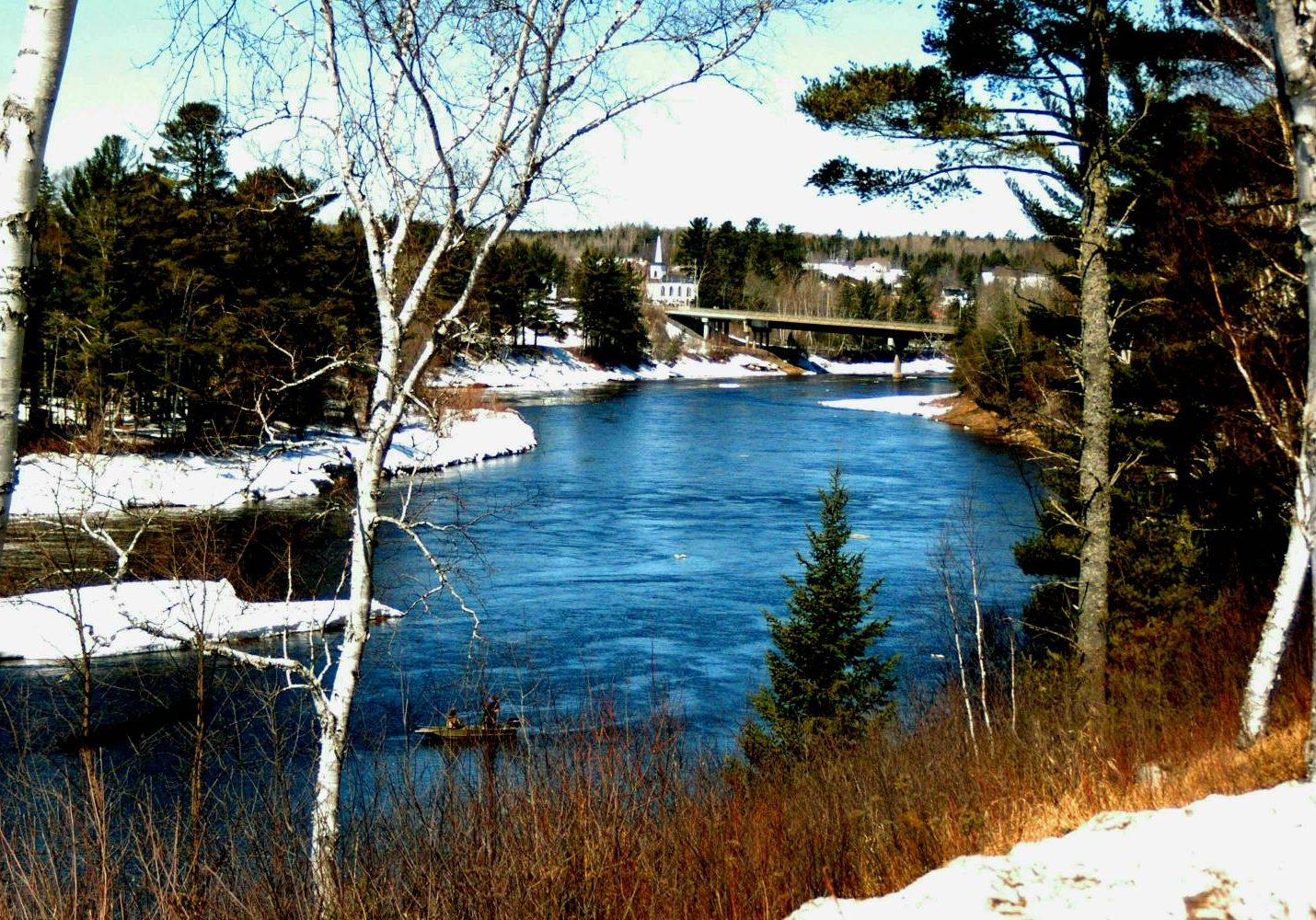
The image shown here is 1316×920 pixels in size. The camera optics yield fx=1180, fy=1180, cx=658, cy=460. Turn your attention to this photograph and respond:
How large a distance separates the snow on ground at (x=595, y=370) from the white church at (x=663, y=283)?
50.5m

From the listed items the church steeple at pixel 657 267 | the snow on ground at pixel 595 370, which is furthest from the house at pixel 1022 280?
the church steeple at pixel 657 267

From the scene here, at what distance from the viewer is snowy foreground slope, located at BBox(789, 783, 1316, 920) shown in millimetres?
3875

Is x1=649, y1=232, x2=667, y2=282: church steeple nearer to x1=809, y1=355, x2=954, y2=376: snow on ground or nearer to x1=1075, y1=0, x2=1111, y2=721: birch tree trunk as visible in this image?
x1=809, y1=355, x2=954, y2=376: snow on ground

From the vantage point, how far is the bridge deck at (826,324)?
93625 mm

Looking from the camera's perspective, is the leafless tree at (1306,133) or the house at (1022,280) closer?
the leafless tree at (1306,133)

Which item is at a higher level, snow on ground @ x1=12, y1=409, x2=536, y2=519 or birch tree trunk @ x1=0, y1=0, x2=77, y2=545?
birch tree trunk @ x1=0, y1=0, x2=77, y2=545

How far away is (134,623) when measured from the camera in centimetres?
689

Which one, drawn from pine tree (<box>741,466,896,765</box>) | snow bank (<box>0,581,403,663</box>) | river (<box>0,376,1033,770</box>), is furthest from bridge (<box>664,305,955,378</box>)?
pine tree (<box>741,466,896,765</box>)

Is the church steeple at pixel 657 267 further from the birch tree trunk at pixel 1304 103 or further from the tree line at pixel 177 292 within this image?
the birch tree trunk at pixel 1304 103

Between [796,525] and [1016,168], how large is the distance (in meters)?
19.5

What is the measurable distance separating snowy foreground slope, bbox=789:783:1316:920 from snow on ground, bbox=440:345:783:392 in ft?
197

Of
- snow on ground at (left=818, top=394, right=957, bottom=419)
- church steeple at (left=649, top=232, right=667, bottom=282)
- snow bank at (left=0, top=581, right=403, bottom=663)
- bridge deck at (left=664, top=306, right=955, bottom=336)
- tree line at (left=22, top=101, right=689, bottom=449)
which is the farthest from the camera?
church steeple at (left=649, top=232, right=667, bottom=282)

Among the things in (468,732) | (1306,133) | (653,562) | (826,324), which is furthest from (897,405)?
(1306,133)

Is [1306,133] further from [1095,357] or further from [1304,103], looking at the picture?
[1095,357]
